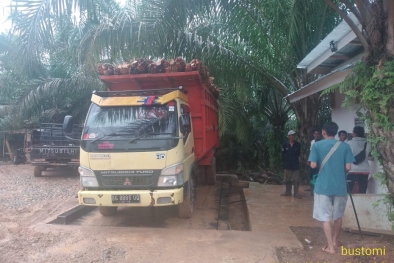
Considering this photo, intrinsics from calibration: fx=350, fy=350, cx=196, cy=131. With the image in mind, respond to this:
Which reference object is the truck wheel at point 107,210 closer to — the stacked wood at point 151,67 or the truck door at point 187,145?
the truck door at point 187,145

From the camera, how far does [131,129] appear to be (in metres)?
5.89

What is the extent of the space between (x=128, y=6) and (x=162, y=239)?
5424 mm

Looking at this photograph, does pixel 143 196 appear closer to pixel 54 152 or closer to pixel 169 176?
pixel 169 176

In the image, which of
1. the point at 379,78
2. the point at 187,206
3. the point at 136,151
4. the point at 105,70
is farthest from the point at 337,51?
the point at 105,70

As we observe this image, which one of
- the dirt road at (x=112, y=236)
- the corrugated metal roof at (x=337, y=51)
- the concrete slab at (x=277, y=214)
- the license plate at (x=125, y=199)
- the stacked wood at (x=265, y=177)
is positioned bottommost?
the stacked wood at (x=265, y=177)

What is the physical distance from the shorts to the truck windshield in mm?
2427

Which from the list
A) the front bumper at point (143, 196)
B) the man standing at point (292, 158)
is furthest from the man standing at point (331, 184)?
the man standing at point (292, 158)

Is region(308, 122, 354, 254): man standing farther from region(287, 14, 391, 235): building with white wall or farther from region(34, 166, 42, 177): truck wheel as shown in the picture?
region(34, 166, 42, 177): truck wheel

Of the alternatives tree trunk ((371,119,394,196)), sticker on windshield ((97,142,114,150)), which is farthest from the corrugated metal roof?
sticker on windshield ((97,142,114,150))

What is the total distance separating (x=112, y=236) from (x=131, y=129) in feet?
5.70

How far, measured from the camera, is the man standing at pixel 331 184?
14.6ft

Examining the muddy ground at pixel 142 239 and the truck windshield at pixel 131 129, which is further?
the truck windshield at pixel 131 129

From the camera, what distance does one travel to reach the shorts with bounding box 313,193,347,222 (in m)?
4.49

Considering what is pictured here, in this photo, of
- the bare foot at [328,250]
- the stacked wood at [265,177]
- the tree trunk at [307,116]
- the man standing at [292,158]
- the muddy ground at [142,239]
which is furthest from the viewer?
the stacked wood at [265,177]
